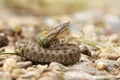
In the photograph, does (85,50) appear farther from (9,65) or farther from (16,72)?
(16,72)

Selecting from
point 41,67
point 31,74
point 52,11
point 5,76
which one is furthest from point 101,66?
point 52,11

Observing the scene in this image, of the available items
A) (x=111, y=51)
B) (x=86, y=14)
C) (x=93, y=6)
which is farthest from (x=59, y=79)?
(x=93, y=6)

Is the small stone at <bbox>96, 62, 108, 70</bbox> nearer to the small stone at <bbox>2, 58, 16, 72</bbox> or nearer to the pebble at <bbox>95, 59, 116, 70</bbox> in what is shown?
the pebble at <bbox>95, 59, 116, 70</bbox>

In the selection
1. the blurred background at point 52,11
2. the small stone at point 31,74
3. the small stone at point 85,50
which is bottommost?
the small stone at point 31,74

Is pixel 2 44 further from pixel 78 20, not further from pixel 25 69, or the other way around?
pixel 78 20

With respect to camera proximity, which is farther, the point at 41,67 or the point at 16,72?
the point at 41,67

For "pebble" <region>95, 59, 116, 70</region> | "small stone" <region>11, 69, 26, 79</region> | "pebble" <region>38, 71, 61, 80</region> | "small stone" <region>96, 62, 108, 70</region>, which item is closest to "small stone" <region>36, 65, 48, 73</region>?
"pebble" <region>38, 71, 61, 80</region>

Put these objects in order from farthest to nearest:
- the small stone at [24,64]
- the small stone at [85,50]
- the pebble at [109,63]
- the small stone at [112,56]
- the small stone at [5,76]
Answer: the small stone at [85,50], the small stone at [112,56], the pebble at [109,63], the small stone at [24,64], the small stone at [5,76]

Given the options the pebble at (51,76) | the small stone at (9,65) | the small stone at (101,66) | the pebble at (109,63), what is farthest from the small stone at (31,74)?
the pebble at (109,63)

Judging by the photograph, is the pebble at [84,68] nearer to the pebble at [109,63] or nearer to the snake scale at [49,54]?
the snake scale at [49,54]

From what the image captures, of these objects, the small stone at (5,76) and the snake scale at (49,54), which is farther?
the snake scale at (49,54)
